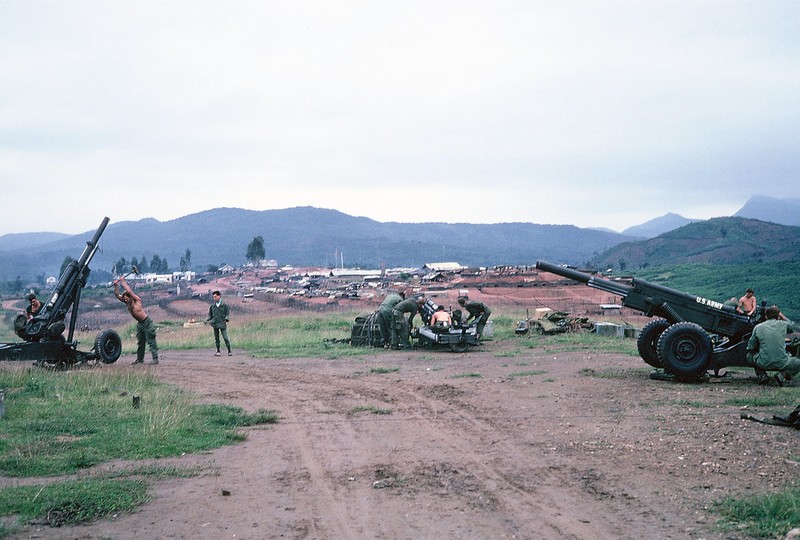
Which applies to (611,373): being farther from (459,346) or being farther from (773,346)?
(459,346)

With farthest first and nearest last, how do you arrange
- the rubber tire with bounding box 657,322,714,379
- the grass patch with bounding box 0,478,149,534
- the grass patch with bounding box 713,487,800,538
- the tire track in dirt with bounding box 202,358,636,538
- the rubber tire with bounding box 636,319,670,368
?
the rubber tire with bounding box 636,319,670,368 < the rubber tire with bounding box 657,322,714,379 < the grass patch with bounding box 0,478,149,534 < the tire track in dirt with bounding box 202,358,636,538 < the grass patch with bounding box 713,487,800,538

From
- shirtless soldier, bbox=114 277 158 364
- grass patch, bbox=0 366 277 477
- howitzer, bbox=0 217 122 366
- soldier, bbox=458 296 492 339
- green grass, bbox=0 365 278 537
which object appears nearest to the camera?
green grass, bbox=0 365 278 537

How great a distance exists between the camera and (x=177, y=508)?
6961 millimetres

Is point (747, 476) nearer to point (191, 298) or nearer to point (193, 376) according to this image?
point (193, 376)

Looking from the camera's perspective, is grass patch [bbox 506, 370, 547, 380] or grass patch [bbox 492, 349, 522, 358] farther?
grass patch [bbox 492, 349, 522, 358]

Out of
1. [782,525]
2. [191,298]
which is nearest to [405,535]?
[782,525]

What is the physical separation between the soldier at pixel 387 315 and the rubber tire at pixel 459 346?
7.06ft

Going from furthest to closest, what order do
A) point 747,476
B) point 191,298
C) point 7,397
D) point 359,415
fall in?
point 191,298 < point 7,397 < point 359,415 < point 747,476

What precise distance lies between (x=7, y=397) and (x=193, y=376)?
484 cm

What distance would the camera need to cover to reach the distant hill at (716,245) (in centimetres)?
11075

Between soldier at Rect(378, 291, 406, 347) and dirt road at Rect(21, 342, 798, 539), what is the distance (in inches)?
309

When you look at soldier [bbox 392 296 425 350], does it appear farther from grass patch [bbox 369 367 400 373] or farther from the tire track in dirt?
the tire track in dirt

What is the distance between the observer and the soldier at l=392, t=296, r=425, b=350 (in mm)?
22141

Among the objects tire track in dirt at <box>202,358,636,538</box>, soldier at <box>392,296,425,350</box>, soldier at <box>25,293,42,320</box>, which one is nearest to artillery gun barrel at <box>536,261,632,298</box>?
tire track in dirt at <box>202,358,636,538</box>
